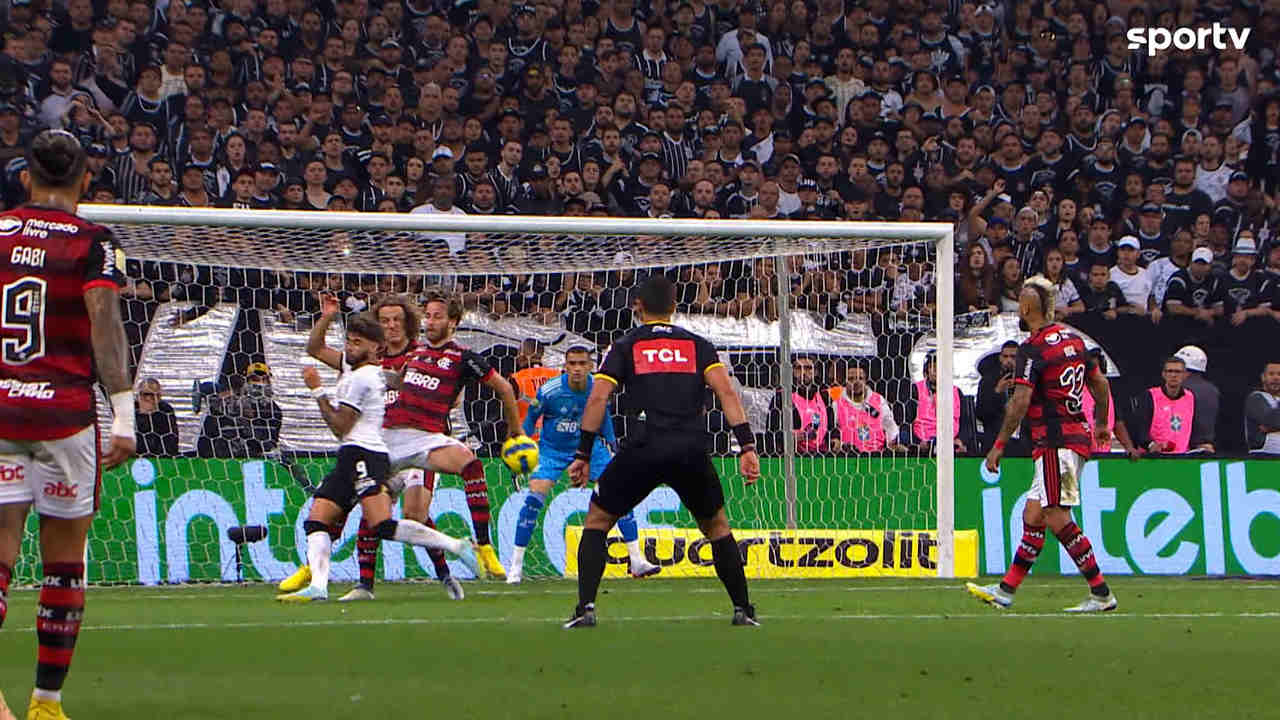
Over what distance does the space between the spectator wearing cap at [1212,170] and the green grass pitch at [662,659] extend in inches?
372

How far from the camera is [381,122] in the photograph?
744 inches

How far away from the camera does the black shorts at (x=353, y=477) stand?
11992mm

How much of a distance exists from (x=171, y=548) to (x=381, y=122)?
6.02 meters

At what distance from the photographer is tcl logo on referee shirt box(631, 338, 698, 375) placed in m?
9.51

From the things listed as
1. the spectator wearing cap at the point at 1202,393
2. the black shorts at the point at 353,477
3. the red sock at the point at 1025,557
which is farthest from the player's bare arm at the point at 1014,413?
the spectator wearing cap at the point at 1202,393

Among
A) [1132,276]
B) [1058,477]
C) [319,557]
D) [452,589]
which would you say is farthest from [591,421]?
[1132,276]

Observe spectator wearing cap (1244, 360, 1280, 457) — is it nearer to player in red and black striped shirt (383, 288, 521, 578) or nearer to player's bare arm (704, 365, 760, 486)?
player in red and black striped shirt (383, 288, 521, 578)

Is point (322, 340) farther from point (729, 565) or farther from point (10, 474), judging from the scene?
point (10, 474)

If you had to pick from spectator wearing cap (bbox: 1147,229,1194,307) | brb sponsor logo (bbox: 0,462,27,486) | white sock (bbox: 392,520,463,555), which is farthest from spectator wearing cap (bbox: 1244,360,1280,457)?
brb sponsor logo (bbox: 0,462,27,486)

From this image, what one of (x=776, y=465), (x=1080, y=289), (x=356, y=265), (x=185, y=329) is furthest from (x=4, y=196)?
(x=1080, y=289)

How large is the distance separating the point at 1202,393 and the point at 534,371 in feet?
21.4

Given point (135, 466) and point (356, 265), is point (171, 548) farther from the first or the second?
point (356, 265)

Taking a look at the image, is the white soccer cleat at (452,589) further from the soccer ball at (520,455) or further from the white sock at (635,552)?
the white sock at (635,552)

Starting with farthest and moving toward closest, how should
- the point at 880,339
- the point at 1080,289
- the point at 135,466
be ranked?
1. the point at 1080,289
2. the point at 880,339
3. the point at 135,466
